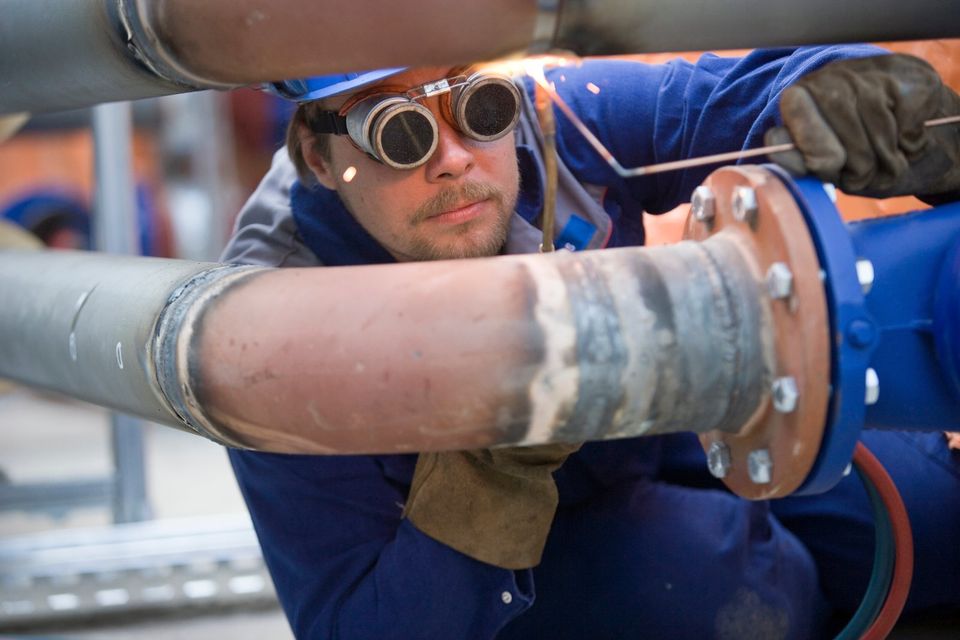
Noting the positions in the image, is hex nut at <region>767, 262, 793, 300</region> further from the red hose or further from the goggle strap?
the goggle strap

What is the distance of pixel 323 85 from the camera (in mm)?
1422

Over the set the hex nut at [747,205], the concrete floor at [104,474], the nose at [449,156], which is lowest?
the concrete floor at [104,474]

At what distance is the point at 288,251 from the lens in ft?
5.41

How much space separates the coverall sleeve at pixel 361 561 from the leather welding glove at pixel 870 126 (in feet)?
2.38

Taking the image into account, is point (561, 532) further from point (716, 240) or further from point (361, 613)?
point (716, 240)

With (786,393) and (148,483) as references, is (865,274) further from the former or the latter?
(148,483)

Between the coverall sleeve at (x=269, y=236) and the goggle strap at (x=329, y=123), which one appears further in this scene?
the coverall sleeve at (x=269, y=236)

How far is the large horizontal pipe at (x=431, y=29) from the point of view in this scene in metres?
0.81

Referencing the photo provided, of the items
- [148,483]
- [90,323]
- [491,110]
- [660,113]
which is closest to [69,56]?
[90,323]

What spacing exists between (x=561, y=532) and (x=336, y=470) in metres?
0.38

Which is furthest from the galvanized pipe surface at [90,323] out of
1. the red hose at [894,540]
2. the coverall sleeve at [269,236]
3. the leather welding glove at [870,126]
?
the red hose at [894,540]

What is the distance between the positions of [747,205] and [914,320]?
18 centimetres

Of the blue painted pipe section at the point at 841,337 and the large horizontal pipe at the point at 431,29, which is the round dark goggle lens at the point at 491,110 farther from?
the blue painted pipe section at the point at 841,337

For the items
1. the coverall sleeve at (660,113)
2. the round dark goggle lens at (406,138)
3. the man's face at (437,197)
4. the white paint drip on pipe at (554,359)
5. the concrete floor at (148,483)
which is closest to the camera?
the white paint drip on pipe at (554,359)
